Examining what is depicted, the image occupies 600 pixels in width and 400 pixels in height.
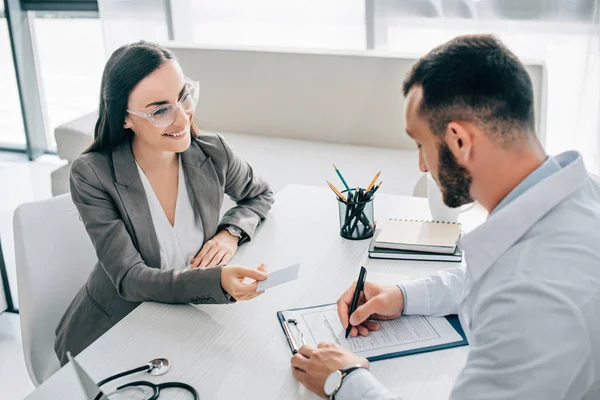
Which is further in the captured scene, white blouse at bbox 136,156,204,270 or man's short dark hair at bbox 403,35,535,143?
white blouse at bbox 136,156,204,270

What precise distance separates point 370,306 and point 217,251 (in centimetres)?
48

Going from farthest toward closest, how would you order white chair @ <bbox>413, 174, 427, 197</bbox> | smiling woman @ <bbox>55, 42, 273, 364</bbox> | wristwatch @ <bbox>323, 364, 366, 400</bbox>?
white chair @ <bbox>413, 174, 427, 197</bbox> < smiling woman @ <bbox>55, 42, 273, 364</bbox> < wristwatch @ <bbox>323, 364, 366, 400</bbox>

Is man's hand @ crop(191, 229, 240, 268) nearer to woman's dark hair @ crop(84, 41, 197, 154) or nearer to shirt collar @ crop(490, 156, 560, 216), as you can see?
woman's dark hair @ crop(84, 41, 197, 154)

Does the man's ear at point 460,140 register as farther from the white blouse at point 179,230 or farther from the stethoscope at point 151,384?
the white blouse at point 179,230

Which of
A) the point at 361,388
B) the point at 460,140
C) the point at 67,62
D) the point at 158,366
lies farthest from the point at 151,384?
the point at 67,62

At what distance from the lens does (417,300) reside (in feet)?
4.28

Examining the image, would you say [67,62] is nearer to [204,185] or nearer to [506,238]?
[204,185]

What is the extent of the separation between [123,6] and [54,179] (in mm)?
1579

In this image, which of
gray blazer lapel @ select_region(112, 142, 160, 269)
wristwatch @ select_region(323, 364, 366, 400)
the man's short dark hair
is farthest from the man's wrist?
the man's short dark hair

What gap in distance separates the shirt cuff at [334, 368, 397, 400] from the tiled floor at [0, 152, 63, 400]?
5.07 ft

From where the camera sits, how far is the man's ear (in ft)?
3.23

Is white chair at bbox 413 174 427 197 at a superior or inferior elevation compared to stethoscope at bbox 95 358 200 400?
inferior

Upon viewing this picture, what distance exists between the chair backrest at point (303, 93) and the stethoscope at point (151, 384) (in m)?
1.98

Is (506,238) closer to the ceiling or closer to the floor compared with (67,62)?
closer to the ceiling
